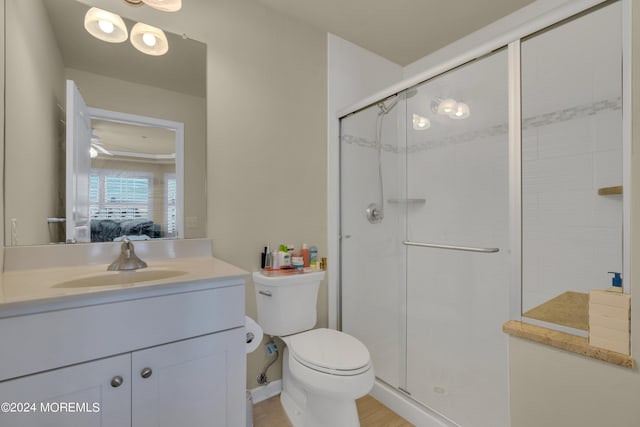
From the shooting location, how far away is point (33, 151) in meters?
1.19

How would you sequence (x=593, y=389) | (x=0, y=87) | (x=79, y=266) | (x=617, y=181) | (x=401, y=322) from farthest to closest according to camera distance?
(x=401, y=322) → (x=79, y=266) → (x=0, y=87) → (x=617, y=181) → (x=593, y=389)

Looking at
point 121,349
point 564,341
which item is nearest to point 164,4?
point 121,349

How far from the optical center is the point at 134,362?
3.01ft

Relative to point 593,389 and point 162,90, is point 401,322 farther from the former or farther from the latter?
point 162,90

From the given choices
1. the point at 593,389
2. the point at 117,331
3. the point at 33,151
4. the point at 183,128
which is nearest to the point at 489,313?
the point at 593,389

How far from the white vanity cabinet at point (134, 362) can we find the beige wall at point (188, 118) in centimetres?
62

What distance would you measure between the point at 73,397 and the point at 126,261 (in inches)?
20.6

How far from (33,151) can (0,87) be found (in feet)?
0.79

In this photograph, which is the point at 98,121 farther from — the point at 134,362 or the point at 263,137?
the point at 134,362

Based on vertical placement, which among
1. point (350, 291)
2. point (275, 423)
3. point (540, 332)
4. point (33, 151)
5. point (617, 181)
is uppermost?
point (33, 151)

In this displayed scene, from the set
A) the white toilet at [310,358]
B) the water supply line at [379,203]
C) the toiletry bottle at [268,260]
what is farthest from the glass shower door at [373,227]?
the toiletry bottle at [268,260]

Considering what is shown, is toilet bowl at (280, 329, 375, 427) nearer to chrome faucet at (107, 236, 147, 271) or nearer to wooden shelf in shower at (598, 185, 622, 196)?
chrome faucet at (107, 236, 147, 271)

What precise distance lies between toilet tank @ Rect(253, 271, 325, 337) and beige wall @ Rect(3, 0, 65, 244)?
993 mm

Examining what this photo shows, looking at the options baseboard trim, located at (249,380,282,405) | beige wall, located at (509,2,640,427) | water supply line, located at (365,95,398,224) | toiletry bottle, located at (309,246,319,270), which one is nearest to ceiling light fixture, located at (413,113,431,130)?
water supply line, located at (365,95,398,224)
